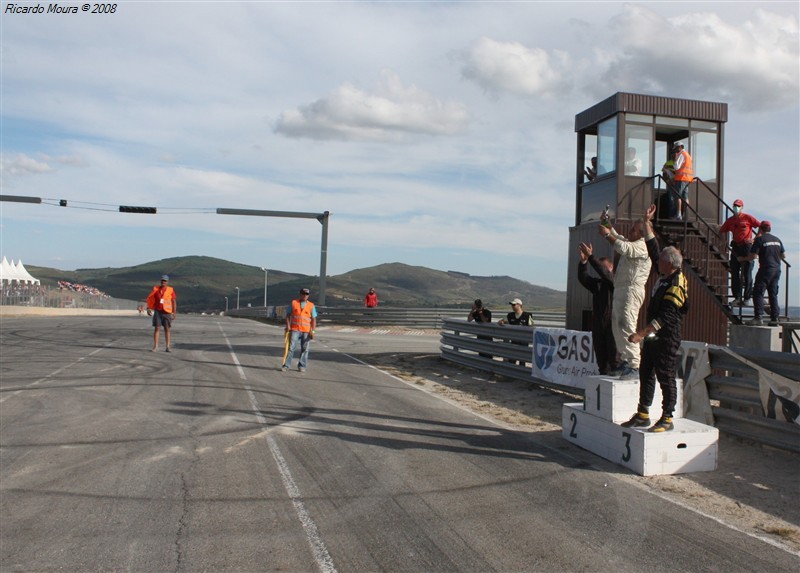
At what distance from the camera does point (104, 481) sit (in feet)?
20.0

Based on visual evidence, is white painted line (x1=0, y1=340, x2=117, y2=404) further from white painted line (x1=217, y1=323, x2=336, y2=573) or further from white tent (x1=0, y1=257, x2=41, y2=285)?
white tent (x1=0, y1=257, x2=41, y2=285)

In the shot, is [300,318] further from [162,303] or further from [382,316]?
[382,316]

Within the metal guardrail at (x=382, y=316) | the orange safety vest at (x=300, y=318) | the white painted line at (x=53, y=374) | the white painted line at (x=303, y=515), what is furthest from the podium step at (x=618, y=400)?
the metal guardrail at (x=382, y=316)

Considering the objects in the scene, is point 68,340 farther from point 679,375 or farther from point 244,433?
point 679,375

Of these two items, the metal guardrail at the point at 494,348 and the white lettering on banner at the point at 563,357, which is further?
the metal guardrail at the point at 494,348

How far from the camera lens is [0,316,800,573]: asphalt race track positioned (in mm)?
4371

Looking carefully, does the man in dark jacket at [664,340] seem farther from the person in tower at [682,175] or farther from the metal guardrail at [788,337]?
the person in tower at [682,175]

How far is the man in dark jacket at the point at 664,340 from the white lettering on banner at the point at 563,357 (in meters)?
3.82

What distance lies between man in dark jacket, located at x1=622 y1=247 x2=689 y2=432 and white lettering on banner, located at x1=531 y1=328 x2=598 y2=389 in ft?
12.5

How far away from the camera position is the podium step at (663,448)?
635 cm

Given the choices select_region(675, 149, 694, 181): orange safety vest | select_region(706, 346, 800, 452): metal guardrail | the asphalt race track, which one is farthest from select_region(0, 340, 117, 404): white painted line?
select_region(675, 149, 694, 181): orange safety vest

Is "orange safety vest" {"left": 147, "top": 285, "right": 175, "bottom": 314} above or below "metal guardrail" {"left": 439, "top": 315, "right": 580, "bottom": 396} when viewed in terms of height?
above

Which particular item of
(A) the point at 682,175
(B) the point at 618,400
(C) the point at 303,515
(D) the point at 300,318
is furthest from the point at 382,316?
(C) the point at 303,515

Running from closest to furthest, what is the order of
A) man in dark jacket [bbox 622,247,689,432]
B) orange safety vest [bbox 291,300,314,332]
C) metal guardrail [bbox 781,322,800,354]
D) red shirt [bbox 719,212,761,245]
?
man in dark jacket [bbox 622,247,689,432]
metal guardrail [bbox 781,322,800,354]
red shirt [bbox 719,212,761,245]
orange safety vest [bbox 291,300,314,332]
